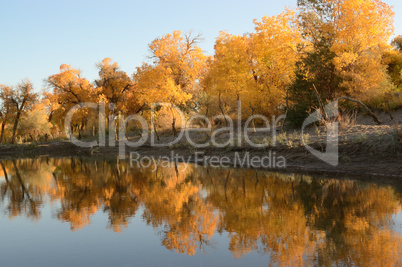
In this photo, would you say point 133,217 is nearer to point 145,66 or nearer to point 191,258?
point 191,258

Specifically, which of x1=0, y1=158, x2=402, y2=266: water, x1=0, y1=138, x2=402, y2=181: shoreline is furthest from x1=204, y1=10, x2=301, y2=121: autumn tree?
x1=0, y1=158, x2=402, y2=266: water

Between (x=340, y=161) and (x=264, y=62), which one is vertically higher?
(x=264, y=62)

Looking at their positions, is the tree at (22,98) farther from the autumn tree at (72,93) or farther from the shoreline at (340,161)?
the shoreline at (340,161)

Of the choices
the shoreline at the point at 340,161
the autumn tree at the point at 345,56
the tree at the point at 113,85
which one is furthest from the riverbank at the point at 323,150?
the tree at the point at 113,85

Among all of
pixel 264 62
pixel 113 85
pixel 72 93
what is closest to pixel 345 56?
pixel 264 62

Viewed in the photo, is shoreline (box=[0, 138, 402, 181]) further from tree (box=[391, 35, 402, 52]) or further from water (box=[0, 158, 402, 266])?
tree (box=[391, 35, 402, 52])

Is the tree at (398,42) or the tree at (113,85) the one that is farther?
the tree at (113,85)

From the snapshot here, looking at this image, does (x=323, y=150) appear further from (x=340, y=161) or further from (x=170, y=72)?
(x=170, y=72)

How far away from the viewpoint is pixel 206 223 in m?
9.60

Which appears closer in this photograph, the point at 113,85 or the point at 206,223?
the point at 206,223

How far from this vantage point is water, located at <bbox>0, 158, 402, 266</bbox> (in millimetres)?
7160

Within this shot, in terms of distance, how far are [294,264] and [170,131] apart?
104ft

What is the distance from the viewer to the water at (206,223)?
23.5 feet

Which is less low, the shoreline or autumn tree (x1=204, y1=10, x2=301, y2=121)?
autumn tree (x1=204, y1=10, x2=301, y2=121)
